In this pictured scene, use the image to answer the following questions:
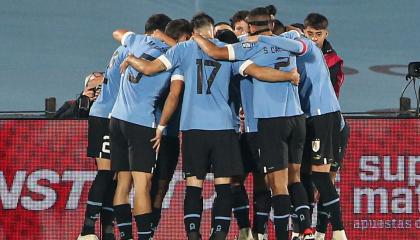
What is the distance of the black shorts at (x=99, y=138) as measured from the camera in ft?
39.1

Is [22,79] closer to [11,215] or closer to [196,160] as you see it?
[11,215]

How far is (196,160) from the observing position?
10711mm

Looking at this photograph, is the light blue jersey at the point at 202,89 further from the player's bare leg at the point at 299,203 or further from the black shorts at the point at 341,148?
the black shorts at the point at 341,148

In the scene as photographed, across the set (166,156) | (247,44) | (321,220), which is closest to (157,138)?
(166,156)

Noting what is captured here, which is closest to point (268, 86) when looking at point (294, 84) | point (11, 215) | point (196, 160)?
point (294, 84)

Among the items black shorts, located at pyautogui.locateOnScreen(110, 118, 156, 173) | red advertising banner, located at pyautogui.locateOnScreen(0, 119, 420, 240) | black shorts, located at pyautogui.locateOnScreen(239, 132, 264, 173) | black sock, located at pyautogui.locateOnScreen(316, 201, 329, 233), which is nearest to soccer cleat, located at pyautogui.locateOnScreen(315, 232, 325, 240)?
black sock, located at pyautogui.locateOnScreen(316, 201, 329, 233)

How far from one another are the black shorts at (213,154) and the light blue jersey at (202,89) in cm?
8

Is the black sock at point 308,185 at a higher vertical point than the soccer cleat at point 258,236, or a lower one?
higher

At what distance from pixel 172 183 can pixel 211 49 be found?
311 centimetres

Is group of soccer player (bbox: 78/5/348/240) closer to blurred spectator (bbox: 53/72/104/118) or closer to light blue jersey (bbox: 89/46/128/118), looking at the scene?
light blue jersey (bbox: 89/46/128/118)

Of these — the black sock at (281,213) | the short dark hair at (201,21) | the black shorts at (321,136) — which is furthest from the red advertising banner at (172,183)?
the short dark hair at (201,21)

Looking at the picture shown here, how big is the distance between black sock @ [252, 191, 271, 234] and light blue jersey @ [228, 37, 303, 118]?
1157mm

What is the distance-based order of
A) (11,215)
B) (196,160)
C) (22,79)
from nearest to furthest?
1. (196,160)
2. (11,215)
3. (22,79)

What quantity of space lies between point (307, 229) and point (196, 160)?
138cm
